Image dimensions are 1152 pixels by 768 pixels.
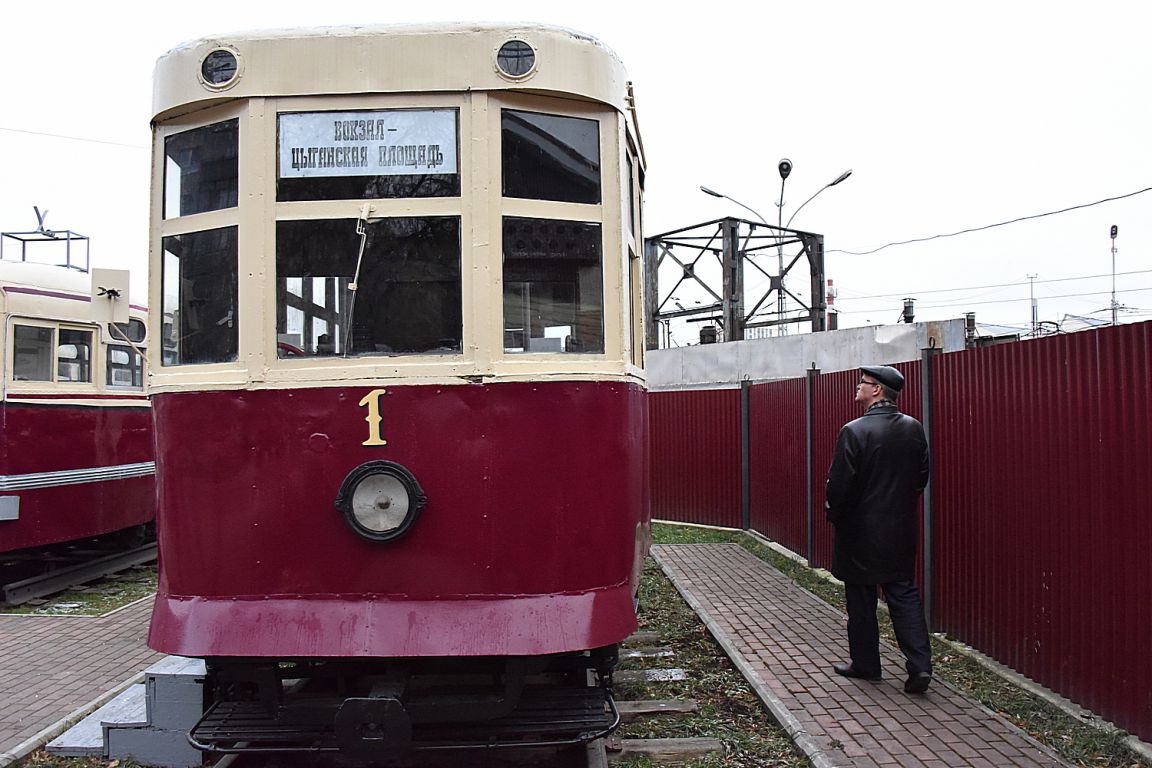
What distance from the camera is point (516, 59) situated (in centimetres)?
389

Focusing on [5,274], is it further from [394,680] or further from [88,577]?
[394,680]

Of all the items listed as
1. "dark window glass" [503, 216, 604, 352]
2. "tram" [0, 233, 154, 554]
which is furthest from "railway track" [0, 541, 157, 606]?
"dark window glass" [503, 216, 604, 352]

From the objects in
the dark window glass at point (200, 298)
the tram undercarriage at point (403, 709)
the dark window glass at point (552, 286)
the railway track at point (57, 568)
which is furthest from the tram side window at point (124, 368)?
the dark window glass at point (552, 286)

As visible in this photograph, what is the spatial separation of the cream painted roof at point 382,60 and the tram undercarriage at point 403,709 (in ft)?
7.63

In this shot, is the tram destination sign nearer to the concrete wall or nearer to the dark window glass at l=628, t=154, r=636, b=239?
the dark window glass at l=628, t=154, r=636, b=239

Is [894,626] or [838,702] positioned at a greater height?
[894,626]

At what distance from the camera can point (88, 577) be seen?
9.77 meters

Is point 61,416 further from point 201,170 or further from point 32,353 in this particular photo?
point 201,170

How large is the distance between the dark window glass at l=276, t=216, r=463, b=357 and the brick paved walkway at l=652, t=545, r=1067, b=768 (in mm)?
2632

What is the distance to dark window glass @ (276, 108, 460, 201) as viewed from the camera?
12.7 ft

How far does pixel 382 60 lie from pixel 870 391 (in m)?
3.31

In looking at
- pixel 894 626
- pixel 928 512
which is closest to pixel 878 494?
pixel 894 626

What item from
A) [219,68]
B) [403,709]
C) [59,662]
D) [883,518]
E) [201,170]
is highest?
[219,68]

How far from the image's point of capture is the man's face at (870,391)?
5.52m
